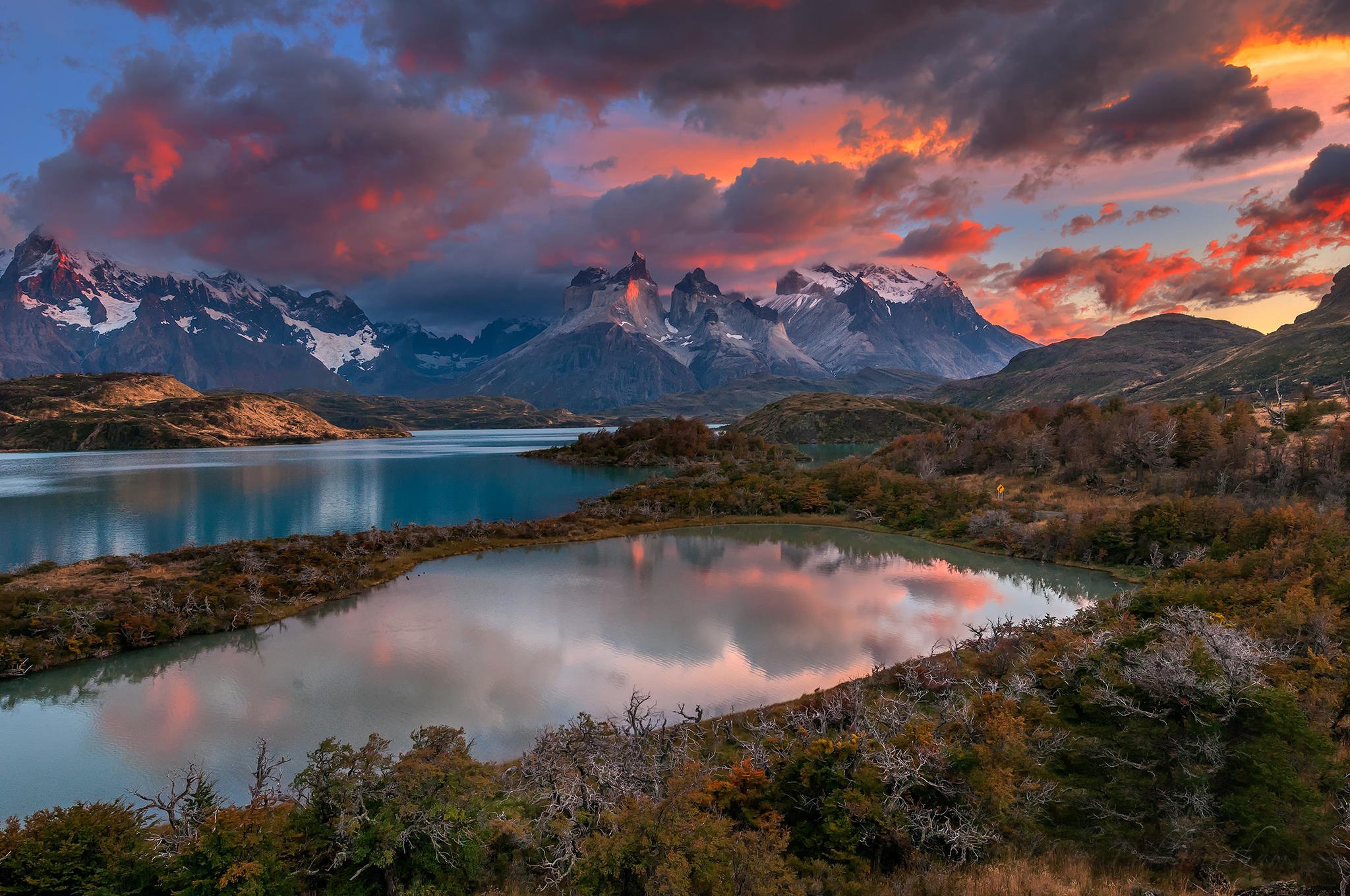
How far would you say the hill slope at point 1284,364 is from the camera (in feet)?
490

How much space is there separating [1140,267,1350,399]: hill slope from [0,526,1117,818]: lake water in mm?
164694

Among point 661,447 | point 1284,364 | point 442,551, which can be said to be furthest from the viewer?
point 1284,364

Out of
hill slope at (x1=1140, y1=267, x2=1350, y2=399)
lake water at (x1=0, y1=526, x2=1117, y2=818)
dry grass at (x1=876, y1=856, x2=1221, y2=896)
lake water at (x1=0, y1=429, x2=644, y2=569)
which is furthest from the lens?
hill slope at (x1=1140, y1=267, x2=1350, y2=399)

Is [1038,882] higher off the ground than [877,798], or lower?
lower

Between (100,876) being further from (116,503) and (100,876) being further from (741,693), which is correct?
(116,503)

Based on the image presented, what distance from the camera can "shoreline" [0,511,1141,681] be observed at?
108 feet

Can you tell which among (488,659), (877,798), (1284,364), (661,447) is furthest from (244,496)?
(1284,364)

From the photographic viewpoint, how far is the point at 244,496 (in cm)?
8650

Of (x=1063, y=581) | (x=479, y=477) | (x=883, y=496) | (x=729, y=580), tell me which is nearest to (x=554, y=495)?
(x=479, y=477)

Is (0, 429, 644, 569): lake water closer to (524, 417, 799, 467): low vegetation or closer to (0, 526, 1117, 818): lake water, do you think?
(524, 417, 799, 467): low vegetation

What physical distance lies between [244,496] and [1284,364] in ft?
785

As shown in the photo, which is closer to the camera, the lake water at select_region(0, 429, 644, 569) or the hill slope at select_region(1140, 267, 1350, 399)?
the lake water at select_region(0, 429, 644, 569)

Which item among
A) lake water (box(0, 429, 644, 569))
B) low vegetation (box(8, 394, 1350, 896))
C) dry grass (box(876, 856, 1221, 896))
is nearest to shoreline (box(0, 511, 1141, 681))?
lake water (box(0, 429, 644, 569))

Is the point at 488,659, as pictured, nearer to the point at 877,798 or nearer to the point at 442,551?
the point at 877,798
